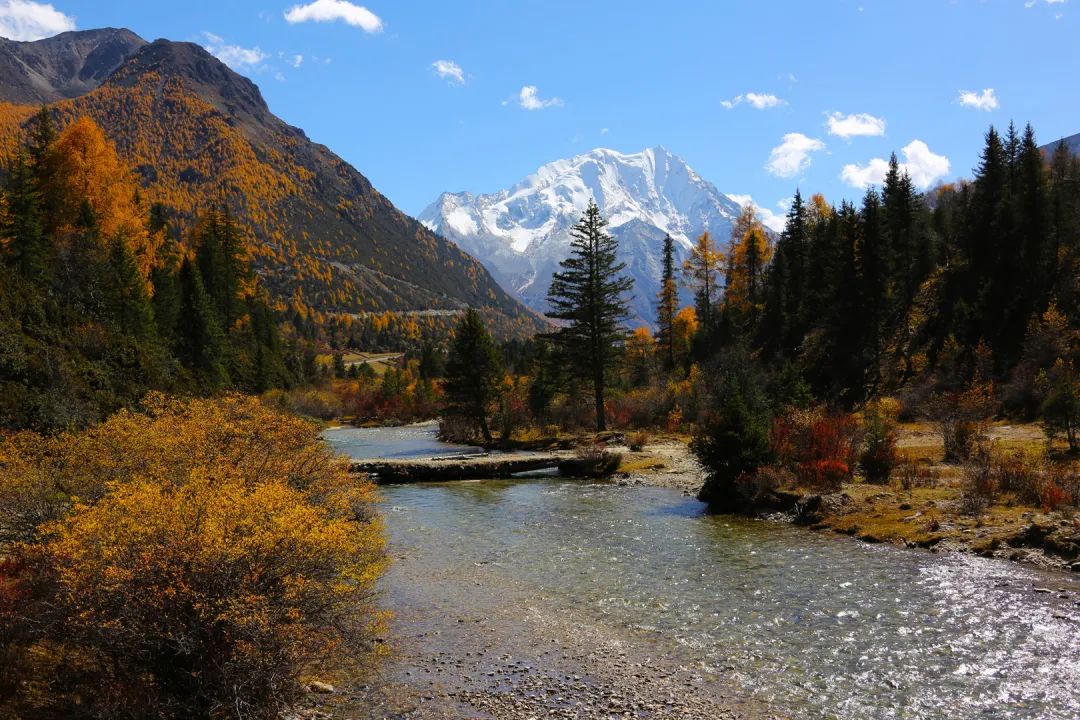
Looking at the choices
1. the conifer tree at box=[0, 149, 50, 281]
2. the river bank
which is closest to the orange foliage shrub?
the river bank

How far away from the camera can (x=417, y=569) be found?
18.0m

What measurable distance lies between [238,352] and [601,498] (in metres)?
69.0

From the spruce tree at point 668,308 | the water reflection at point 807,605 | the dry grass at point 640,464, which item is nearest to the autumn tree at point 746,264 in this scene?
the spruce tree at point 668,308

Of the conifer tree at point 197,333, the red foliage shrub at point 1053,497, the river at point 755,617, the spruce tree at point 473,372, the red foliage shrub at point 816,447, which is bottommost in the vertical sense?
the river at point 755,617

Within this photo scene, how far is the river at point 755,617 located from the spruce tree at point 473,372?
31.2 metres

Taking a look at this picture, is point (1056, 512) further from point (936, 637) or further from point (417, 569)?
point (417, 569)

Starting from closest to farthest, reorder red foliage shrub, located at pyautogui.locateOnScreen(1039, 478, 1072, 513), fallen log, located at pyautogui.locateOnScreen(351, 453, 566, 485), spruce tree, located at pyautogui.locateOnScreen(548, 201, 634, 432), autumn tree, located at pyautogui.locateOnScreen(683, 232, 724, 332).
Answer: red foliage shrub, located at pyautogui.locateOnScreen(1039, 478, 1072, 513) → fallen log, located at pyautogui.locateOnScreen(351, 453, 566, 485) → spruce tree, located at pyautogui.locateOnScreen(548, 201, 634, 432) → autumn tree, located at pyautogui.locateOnScreen(683, 232, 724, 332)

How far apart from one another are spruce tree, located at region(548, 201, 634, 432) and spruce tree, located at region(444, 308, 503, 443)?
Result: 6082 millimetres

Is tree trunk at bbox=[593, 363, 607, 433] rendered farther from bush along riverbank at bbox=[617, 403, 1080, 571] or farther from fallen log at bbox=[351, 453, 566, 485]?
bush along riverbank at bbox=[617, 403, 1080, 571]

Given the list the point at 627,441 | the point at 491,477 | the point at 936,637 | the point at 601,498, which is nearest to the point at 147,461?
the point at 936,637

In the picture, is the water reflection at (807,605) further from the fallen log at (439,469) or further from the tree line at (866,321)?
the tree line at (866,321)

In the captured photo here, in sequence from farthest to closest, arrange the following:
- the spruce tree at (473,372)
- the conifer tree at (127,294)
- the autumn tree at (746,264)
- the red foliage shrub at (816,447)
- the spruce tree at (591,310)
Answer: the autumn tree at (746,264), the spruce tree at (473,372), the conifer tree at (127,294), the spruce tree at (591,310), the red foliage shrub at (816,447)

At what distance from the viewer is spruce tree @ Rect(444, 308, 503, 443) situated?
52.7 metres

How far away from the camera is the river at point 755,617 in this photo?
1034 cm
